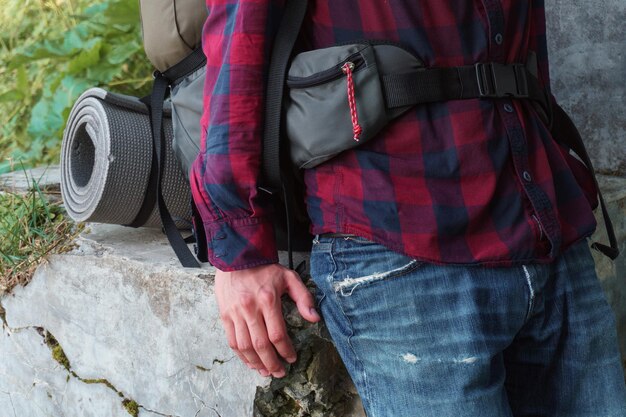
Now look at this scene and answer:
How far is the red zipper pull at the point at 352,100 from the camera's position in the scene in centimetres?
129

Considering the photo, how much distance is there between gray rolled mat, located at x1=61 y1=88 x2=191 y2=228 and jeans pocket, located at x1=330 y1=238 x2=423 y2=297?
2.31 ft

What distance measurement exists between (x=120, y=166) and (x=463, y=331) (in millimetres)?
966

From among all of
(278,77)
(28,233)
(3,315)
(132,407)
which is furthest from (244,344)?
(3,315)

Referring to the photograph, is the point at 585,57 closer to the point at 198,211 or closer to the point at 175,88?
the point at 175,88

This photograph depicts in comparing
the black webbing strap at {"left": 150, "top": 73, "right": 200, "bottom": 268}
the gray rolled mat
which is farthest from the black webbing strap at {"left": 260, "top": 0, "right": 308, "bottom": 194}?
the gray rolled mat

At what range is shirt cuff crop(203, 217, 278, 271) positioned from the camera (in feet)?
4.44

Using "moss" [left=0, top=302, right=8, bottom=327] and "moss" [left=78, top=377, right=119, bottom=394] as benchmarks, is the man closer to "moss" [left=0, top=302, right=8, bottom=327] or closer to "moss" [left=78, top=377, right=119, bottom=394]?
"moss" [left=78, top=377, right=119, bottom=394]

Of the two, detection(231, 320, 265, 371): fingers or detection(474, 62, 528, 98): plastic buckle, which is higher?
detection(474, 62, 528, 98): plastic buckle

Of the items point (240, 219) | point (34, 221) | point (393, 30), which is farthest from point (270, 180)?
point (34, 221)

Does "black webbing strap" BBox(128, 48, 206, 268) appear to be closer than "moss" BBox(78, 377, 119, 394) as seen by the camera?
Yes

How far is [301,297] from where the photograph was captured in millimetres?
1456

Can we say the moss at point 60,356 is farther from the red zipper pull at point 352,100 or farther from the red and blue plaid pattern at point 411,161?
the red zipper pull at point 352,100

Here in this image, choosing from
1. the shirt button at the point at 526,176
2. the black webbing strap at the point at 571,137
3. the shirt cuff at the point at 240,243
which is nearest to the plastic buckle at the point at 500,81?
the shirt button at the point at 526,176

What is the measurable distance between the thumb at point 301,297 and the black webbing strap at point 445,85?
361 mm
